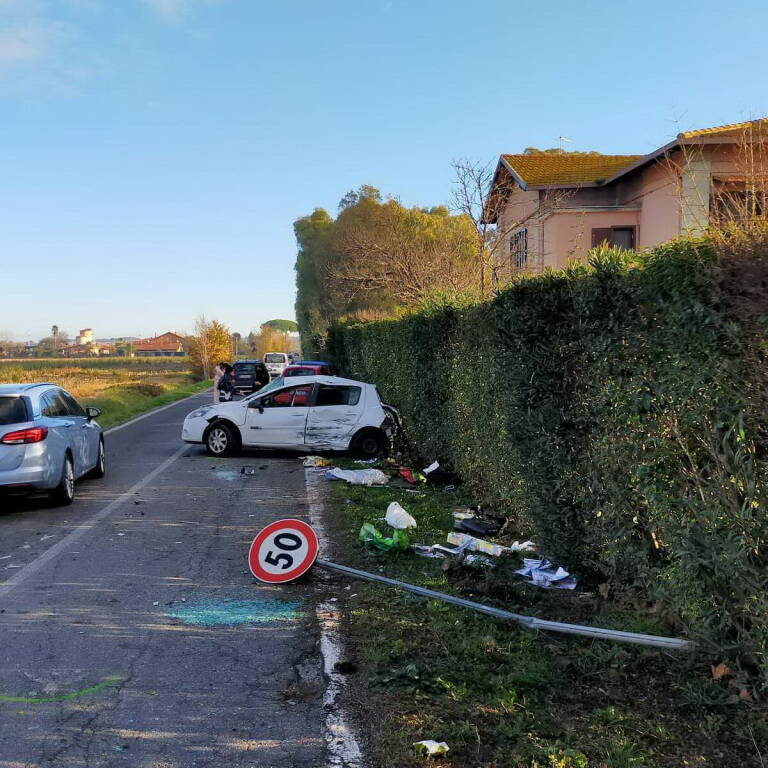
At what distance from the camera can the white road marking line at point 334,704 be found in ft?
11.8

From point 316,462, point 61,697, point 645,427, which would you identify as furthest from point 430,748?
point 316,462

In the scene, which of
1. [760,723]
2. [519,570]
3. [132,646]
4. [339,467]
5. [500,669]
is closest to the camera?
[760,723]

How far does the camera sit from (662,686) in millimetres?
4207

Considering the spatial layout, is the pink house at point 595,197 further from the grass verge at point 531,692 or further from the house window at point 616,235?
the grass verge at point 531,692

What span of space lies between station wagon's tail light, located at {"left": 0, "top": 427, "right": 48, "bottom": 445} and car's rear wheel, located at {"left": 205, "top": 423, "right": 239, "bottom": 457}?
17.0ft

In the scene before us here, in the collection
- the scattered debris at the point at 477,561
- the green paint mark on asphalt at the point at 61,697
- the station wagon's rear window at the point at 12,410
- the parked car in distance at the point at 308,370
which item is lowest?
the green paint mark on asphalt at the point at 61,697

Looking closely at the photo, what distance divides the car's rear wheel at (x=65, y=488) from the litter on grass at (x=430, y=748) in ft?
23.7

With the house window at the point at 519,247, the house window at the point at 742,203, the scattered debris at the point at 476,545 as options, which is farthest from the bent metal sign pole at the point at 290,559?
the house window at the point at 519,247

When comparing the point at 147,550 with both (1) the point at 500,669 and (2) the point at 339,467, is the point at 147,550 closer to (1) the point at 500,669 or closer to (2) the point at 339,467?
(1) the point at 500,669

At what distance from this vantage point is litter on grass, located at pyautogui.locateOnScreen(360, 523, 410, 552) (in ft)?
23.4

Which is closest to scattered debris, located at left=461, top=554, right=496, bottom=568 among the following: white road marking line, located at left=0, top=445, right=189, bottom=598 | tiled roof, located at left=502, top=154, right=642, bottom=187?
white road marking line, located at left=0, top=445, right=189, bottom=598

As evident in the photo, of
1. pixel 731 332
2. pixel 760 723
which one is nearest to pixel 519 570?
pixel 760 723

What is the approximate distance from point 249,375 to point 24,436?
2669 cm

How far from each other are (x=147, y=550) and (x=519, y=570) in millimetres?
3625
